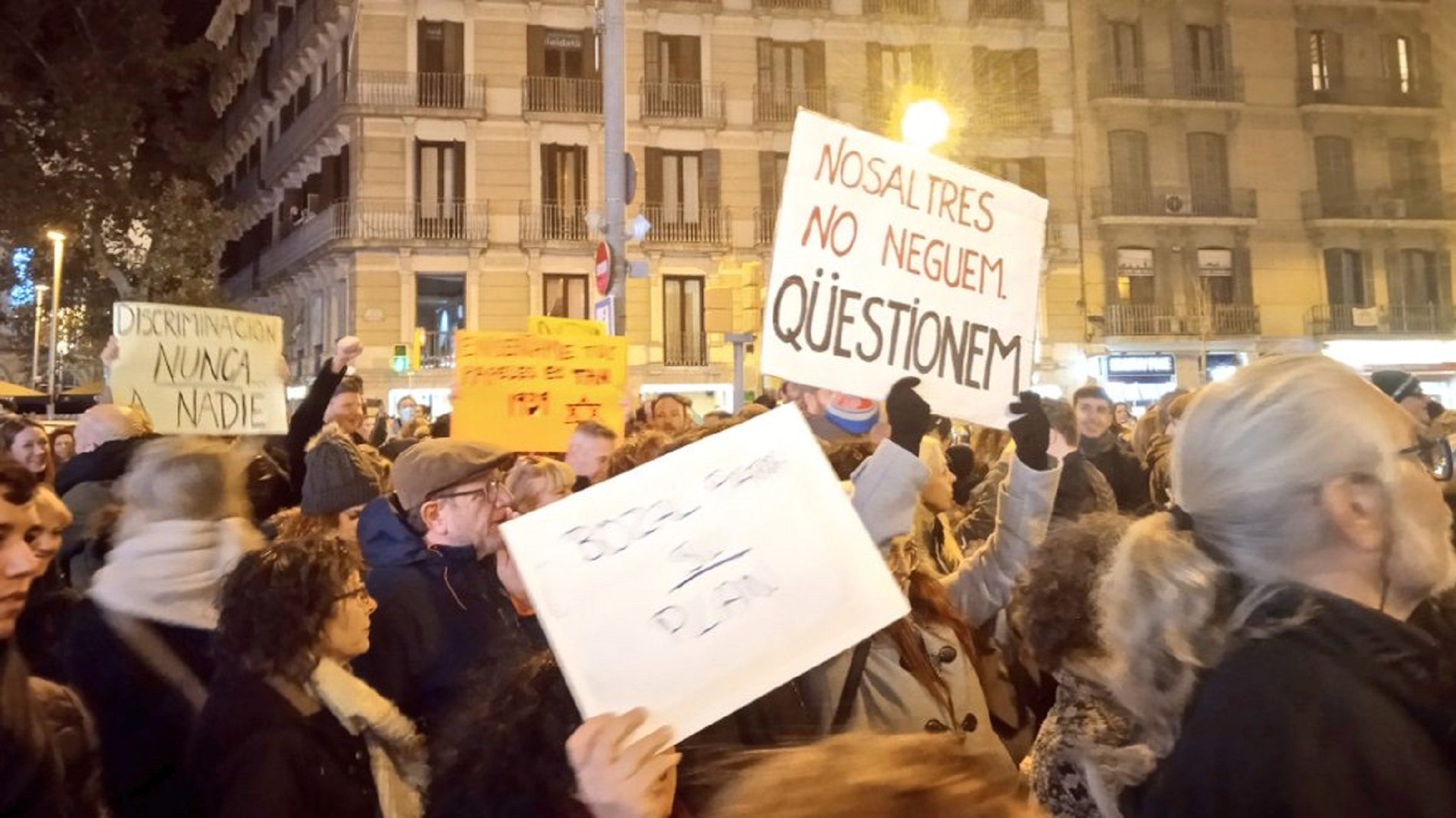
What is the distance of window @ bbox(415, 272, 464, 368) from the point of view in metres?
26.0

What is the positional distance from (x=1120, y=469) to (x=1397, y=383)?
248cm

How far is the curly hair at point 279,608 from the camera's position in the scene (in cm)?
254

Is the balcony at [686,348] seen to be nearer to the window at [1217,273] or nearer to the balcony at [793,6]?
the balcony at [793,6]

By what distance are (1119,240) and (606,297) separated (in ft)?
74.5

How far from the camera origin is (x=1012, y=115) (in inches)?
1148

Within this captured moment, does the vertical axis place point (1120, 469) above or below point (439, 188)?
below

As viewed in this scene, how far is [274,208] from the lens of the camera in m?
32.5

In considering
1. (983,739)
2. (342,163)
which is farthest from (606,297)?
(342,163)

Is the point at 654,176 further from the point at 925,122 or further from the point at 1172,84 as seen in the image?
the point at 925,122

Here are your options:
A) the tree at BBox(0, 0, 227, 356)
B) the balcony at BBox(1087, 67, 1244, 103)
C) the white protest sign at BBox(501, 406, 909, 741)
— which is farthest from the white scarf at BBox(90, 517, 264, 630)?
the balcony at BBox(1087, 67, 1244, 103)

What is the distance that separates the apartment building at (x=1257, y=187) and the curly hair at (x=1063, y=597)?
26891mm

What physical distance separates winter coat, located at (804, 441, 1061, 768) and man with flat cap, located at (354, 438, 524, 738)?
2.67 ft

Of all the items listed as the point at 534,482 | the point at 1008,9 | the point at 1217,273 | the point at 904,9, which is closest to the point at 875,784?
the point at 534,482

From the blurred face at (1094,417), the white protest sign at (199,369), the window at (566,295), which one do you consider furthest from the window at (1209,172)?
the white protest sign at (199,369)
